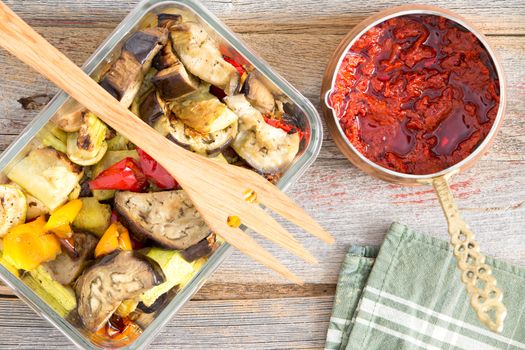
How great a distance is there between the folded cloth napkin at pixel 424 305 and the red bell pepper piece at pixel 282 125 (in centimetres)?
40

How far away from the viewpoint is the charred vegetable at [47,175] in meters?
1.54

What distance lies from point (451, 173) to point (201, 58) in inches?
25.4

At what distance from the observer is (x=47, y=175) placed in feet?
5.04

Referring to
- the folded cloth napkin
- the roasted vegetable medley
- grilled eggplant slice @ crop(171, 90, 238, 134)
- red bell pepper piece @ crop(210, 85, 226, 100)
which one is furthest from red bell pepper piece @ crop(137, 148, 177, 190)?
the folded cloth napkin

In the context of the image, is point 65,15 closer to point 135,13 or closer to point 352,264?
point 135,13

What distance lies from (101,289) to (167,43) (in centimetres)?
55

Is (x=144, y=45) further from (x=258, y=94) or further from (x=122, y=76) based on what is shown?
(x=258, y=94)

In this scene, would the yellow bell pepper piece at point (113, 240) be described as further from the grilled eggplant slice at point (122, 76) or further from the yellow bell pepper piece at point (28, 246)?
the grilled eggplant slice at point (122, 76)

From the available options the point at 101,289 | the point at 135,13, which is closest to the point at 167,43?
the point at 135,13

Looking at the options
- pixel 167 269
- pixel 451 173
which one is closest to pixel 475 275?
pixel 451 173

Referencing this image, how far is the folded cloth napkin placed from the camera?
1917mm

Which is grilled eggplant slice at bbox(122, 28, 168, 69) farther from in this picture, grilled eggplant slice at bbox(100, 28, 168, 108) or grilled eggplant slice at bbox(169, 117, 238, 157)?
grilled eggplant slice at bbox(169, 117, 238, 157)

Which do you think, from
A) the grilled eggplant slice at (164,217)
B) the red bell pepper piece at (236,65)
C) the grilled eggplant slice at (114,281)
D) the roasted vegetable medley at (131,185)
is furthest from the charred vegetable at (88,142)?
the red bell pepper piece at (236,65)

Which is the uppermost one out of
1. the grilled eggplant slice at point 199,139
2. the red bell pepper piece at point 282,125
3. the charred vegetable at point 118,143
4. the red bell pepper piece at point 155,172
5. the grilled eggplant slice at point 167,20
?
the grilled eggplant slice at point 167,20
